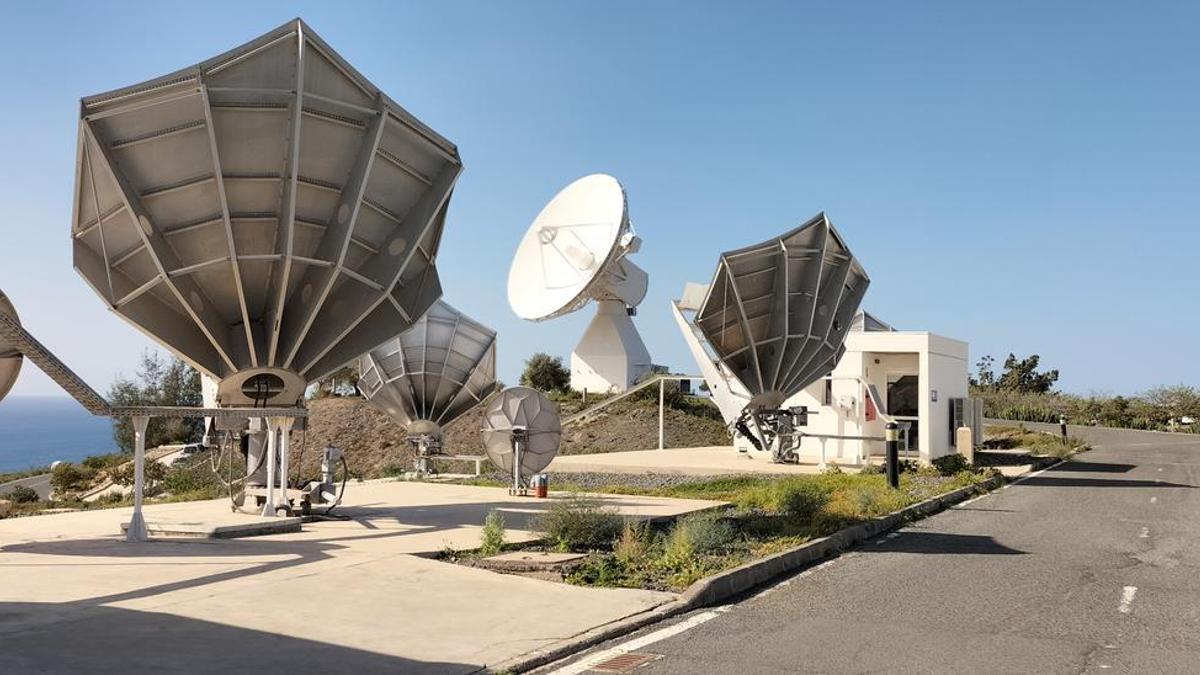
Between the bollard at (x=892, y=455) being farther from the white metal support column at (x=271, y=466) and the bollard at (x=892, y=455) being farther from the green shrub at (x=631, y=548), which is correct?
the white metal support column at (x=271, y=466)

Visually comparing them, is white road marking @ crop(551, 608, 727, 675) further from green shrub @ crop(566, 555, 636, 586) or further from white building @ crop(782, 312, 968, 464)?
white building @ crop(782, 312, 968, 464)

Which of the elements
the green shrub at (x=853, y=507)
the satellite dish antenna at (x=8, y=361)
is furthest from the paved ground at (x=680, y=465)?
the satellite dish antenna at (x=8, y=361)

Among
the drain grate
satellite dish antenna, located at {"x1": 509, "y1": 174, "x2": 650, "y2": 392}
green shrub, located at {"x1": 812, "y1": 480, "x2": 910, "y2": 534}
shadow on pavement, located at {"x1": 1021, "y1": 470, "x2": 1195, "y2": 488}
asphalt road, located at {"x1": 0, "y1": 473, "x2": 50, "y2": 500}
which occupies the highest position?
satellite dish antenna, located at {"x1": 509, "y1": 174, "x2": 650, "y2": 392}

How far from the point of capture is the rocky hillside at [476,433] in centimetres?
5547

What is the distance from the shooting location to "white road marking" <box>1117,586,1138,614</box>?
9.95m

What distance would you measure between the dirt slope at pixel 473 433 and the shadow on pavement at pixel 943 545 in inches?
1476

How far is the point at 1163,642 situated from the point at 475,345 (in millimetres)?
30285

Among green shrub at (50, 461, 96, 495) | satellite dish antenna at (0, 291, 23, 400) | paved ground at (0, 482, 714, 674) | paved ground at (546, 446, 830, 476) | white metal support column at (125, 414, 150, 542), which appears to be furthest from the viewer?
green shrub at (50, 461, 96, 495)

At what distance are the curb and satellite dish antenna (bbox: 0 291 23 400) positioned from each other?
1154 centimetres

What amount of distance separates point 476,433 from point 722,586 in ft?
168

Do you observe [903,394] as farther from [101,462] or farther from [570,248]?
[101,462]

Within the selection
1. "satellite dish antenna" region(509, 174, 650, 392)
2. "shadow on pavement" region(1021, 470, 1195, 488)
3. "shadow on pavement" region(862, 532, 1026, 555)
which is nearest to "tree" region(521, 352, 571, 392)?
"satellite dish antenna" region(509, 174, 650, 392)

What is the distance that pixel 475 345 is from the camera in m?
37.0

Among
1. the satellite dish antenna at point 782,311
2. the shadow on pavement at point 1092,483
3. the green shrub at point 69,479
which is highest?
the satellite dish antenna at point 782,311
